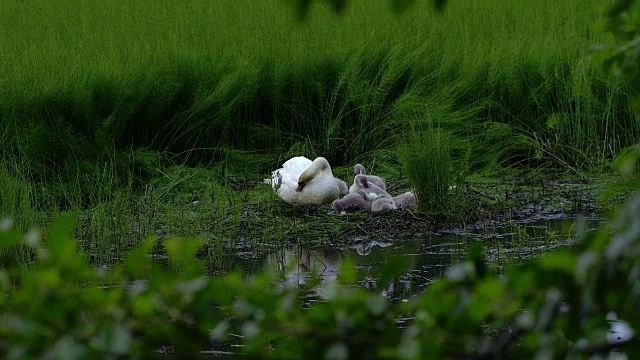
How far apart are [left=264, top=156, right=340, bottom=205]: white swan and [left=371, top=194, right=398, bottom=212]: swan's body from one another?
0.29 meters

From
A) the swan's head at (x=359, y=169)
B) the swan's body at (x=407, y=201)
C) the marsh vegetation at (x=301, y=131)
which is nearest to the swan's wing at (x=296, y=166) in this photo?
the marsh vegetation at (x=301, y=131)

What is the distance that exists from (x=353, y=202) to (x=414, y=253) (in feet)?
3.38

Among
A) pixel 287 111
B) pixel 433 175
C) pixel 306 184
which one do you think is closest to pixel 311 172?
pixel 306 184

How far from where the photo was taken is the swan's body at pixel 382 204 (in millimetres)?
6457

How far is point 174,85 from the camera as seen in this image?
8.10m

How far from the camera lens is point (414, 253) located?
570 cm

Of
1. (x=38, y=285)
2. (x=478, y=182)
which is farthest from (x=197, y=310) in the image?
(x=478, y=182)

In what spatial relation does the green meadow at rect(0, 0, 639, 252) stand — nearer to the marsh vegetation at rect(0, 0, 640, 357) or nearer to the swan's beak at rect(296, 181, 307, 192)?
the marsh vegetation at rect(0, 0, 640, 357)

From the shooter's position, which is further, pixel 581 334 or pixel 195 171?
pixel 195 171

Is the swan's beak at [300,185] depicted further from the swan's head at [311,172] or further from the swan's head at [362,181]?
the swan's head at [362,181]

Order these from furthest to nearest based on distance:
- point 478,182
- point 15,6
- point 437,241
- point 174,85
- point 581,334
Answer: point 15,6, point 174,85, point 478,182, point 437,241, point 581,334

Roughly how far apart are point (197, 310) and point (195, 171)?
5945 millimetres

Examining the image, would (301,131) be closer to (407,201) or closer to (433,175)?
(407,201)

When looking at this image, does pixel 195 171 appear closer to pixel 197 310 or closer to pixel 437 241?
pixel 437 241
